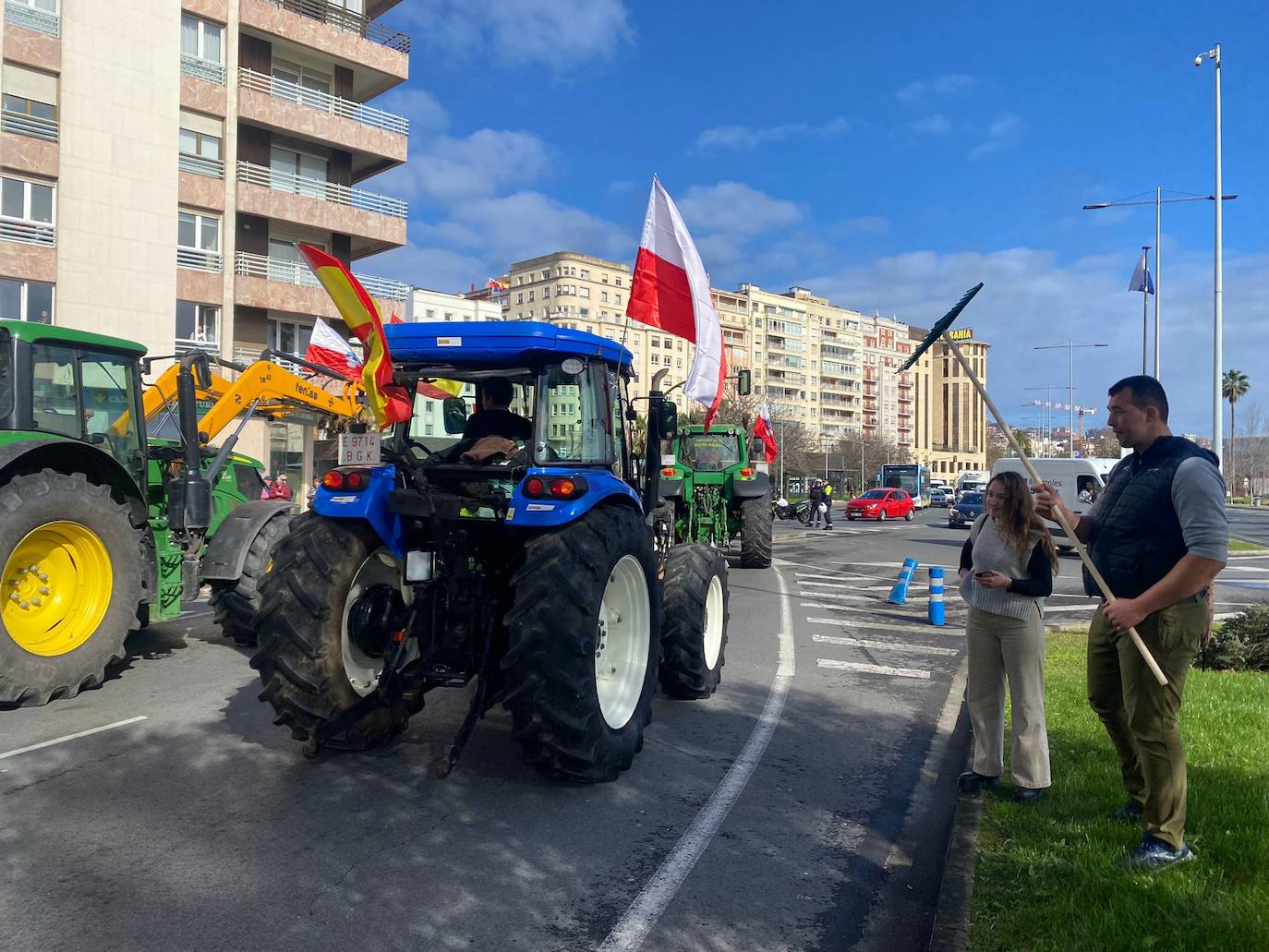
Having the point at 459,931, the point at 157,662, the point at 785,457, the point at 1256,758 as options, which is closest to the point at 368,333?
the point at 459,931

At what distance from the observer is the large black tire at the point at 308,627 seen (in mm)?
5152

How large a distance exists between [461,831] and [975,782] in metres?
2.77

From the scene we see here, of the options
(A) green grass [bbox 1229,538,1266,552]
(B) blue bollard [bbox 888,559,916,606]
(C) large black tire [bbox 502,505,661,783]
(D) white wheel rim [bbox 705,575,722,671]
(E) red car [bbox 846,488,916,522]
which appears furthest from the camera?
(E) red car [bbox 846,488,916,522]

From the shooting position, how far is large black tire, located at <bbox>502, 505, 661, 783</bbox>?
4.89 metres

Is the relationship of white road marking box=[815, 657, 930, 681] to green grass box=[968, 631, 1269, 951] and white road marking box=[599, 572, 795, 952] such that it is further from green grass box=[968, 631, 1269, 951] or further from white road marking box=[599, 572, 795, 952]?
green grass box=[968, 631, 1269, 951]

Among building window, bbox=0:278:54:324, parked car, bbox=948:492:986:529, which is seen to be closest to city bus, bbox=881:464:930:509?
parked car, bbox=948:492:986:529

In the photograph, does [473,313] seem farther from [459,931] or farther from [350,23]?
[459,931]

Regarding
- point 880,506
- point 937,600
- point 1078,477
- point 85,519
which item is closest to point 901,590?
point 937,600

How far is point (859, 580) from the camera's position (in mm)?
17234

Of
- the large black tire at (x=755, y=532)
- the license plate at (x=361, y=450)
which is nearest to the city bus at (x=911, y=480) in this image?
the large black tire at (x=755, y=532)

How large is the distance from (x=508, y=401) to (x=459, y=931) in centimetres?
325

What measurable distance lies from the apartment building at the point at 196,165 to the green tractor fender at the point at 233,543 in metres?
16.6

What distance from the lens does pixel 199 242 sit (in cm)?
2591

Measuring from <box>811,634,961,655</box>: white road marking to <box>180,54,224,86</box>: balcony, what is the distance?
24.1 m
